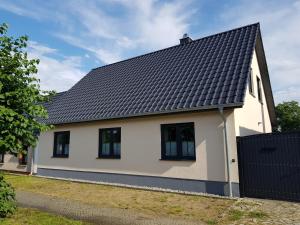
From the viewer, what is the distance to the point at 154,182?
10680mm

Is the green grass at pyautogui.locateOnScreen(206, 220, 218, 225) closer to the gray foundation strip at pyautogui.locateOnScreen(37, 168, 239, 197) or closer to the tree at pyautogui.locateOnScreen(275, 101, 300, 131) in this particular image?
the gray foundation strip at pyautogui.locateOnScreen(37, 168, 239, 197)

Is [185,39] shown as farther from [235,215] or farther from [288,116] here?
[288,116]

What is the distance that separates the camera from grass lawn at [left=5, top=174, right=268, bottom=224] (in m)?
6.96

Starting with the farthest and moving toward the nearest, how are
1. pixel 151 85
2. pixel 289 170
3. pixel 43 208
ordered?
pixel 151 85 → pixel 289 170 → pixel 43 208

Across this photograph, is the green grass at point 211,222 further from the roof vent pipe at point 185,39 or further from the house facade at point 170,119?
the roof vent pipe at point 185,39

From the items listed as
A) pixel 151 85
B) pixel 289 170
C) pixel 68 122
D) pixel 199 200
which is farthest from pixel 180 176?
pixel 68 122

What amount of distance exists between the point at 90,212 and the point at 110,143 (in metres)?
5.61

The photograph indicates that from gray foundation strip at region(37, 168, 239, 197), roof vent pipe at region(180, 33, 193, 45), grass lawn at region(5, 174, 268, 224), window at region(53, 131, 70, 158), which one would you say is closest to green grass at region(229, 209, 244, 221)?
grass lawn at region(5, 174, 268, 224)

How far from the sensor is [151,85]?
12891 millimetres

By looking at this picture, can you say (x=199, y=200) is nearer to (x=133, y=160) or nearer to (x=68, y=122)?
(x=133, y=160)

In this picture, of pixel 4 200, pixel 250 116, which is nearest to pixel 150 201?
pixel 4 200

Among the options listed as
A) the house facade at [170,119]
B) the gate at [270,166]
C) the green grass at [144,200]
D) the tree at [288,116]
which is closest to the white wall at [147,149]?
the house facade at [170,119]

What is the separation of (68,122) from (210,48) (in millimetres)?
8266

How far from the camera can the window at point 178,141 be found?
10.1 m
